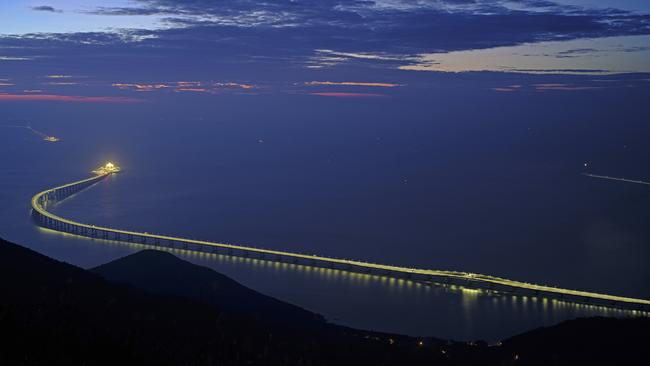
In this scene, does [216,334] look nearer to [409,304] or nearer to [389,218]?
[409,304]

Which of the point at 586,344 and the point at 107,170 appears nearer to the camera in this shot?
the point at 586,344

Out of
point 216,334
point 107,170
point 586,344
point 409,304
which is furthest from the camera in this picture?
point 107,170

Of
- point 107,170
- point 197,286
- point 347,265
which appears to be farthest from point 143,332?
point 107,170

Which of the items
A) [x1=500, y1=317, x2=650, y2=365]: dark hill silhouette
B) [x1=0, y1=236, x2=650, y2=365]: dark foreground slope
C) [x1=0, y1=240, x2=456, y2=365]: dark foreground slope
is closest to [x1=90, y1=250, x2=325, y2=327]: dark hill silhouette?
[x1=0, y1=236, x2=650, y2=365]: dark foreground slope

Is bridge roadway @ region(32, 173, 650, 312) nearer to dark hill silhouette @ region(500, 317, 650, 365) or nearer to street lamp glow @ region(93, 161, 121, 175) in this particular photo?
dark hill silhouette @ region(500, 317, 650, 365)

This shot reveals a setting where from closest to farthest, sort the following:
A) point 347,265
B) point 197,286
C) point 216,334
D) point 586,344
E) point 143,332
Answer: point 143,332 < point 216,334 < point 586,344 < point 197,286 < point 347,265

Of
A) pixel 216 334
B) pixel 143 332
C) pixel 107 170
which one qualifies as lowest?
pixel 107 170

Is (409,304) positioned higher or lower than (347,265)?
higher
